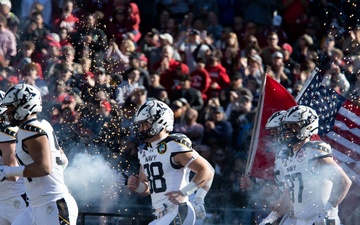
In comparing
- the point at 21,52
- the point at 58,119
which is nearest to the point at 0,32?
the point at 21,52

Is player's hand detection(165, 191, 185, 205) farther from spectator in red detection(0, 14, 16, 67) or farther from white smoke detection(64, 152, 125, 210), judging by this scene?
spectator in red detection(0, 14, 16, 67)

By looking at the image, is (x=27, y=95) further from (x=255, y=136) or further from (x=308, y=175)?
(x=255, y=136)

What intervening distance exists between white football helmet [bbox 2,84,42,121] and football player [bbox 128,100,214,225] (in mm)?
1225

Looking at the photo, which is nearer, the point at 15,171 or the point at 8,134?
the point at 15,171

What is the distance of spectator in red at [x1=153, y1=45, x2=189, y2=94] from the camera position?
58.4 ft

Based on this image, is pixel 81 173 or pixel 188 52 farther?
pixel 188 52

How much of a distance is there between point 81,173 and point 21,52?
9.11 ft

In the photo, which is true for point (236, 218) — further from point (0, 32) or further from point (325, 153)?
point (0, 32)

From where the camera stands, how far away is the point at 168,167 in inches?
438

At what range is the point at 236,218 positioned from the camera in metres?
13.8

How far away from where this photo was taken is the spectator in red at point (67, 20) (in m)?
17.2

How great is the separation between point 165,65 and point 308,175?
22.7ft

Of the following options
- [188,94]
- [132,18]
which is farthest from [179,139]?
[132,18]

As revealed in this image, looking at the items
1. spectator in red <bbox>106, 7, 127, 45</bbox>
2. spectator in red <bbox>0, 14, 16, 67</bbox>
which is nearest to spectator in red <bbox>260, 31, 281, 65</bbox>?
spectator in red <bbox>106, 7, 127, 45</bbox>
